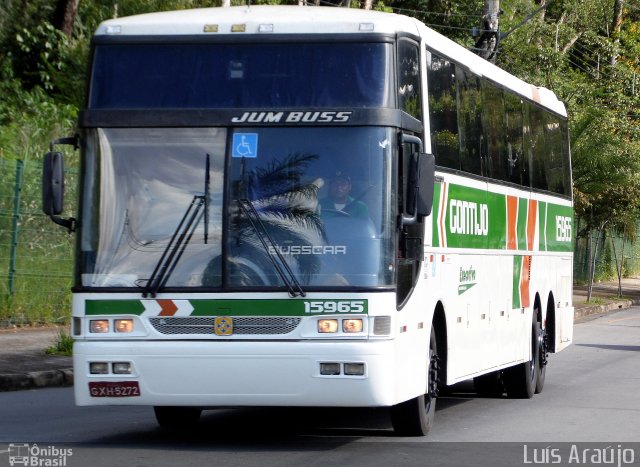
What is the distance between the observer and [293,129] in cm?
984

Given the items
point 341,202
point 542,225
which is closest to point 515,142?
point 542,225

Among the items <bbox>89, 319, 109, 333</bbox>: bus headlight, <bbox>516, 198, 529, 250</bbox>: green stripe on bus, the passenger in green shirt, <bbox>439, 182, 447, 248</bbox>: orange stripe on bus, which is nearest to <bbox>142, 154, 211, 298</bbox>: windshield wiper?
<bbox>89, 319, 109, 333</bbox>: bus headlight

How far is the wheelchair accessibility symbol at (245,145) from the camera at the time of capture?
982cm

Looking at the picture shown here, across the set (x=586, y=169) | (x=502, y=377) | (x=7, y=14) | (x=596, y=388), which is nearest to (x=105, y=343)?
(x=502, y=377)

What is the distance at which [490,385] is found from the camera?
15266 millimetres

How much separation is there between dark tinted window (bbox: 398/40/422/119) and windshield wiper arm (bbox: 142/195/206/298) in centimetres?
173

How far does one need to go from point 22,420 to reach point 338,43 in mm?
4699

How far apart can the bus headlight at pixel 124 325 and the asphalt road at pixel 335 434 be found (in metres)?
0.92

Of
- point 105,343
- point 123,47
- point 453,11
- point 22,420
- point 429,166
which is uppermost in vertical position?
point 453,11

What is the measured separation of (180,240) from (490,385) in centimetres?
649

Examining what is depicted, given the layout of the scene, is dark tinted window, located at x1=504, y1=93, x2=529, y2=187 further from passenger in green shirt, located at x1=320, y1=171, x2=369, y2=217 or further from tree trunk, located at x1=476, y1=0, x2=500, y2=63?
tree trunk, located at x1=476, y1=0, x2=500, y2=63

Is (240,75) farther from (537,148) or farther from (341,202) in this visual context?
(537,148)

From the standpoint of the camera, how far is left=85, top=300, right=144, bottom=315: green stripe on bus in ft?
32.1

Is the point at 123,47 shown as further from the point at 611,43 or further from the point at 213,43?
the point at 611,43
